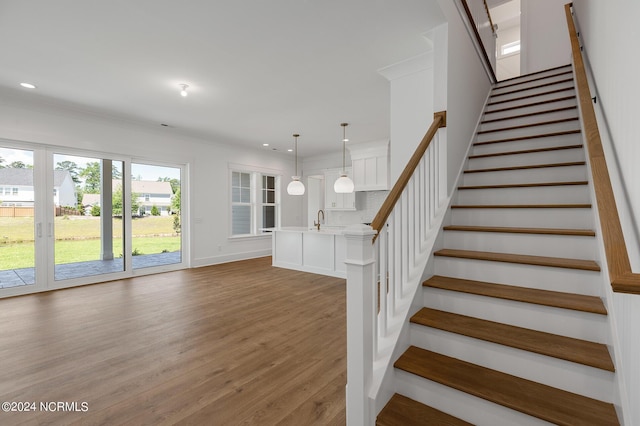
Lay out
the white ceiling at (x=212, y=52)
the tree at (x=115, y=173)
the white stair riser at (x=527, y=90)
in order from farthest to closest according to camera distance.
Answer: the tree at (x=115, y=173) < the white stair riser at (x=527, y=90) < the white ceiling at (x=212, y=52)

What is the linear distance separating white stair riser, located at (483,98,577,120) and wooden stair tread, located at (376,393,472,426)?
3.45 meters

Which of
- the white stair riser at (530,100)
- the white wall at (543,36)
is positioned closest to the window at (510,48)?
the white wall at (543,36)

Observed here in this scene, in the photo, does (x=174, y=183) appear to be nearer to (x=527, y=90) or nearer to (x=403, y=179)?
(x=403, y=179)

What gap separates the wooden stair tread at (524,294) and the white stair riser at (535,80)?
3469mm

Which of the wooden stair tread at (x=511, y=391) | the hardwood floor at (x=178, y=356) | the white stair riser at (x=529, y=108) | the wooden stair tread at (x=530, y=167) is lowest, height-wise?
the hardwood floor at (x=178, y=356)

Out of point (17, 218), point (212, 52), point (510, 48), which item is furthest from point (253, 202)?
point (510, 48)

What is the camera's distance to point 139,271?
5.51m

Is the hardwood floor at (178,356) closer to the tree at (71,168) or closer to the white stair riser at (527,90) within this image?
the tree at (71,168)

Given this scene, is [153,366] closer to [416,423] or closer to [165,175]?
[416,423]

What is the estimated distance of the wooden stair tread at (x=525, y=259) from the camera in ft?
5.72

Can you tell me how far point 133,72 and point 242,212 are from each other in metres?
4.48

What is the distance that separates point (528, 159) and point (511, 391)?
2.24 meters

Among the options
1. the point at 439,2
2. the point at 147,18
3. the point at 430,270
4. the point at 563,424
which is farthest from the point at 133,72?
the point at 563,424

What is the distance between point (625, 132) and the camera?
1.40 metres
